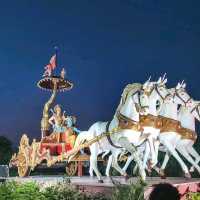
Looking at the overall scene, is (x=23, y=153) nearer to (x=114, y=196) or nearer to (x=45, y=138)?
(x=45, y=138)

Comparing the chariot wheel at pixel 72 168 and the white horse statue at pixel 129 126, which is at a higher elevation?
the white horse statue at pixel 129 126

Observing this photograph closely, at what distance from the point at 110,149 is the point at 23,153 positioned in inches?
170

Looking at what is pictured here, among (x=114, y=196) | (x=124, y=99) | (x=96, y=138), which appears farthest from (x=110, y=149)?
(x=114, y=196)

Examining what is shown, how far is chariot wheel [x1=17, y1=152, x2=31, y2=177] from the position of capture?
1659cm

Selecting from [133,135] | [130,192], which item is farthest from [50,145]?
[130,192]

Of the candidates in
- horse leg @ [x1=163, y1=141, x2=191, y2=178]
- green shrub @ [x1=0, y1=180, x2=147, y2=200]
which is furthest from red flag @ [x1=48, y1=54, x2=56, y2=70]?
green shrub @ [x1=0, y1=180, x2=147, y2=200]

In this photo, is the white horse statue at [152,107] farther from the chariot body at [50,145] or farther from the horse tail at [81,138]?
the chariot body at [50,145]

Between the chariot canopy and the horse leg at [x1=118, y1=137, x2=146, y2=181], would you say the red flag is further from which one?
the horse leg at [x1=118, y1=137, x2=146, y2=181]

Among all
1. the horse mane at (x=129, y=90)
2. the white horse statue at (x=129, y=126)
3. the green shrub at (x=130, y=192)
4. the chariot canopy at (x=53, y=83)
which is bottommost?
the green shrub at (x=130, y=192)

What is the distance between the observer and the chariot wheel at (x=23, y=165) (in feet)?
54.4

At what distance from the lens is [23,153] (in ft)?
54.6

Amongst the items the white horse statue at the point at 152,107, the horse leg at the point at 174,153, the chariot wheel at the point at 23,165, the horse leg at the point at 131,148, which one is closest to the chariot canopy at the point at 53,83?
the chariot wheel at the point at 23,165

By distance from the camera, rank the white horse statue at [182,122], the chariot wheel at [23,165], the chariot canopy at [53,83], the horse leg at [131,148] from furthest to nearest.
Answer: the chariot canopy at [53,83] → the chariot wheel at [23,165] → the white horse statue at [182,122] → the horse leg at [131,148]

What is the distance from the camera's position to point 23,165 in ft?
55.1
